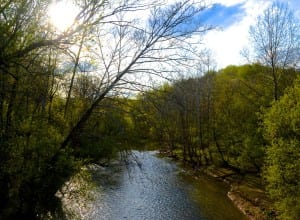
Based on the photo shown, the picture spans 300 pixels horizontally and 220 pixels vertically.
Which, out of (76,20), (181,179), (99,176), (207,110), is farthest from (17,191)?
(207,110)

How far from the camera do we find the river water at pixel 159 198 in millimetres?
19234

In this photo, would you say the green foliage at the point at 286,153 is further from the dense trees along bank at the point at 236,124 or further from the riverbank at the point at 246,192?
the riverbank at the point at 246,192

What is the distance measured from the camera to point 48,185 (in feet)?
47.6

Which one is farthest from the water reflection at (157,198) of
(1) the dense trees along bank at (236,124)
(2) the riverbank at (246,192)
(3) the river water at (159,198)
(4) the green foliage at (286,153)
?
(4) the green foliage at (286,153)

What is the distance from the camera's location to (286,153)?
17.5 metres

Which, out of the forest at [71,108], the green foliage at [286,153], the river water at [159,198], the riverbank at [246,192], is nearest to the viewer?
the forest at [71,108]

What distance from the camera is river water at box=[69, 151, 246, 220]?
19.2 meters

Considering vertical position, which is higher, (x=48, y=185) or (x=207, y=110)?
(x=207, y=110)

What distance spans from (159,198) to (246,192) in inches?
273

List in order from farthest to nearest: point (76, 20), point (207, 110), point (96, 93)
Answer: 1. point (207, 110)
2. point (96, 93)
3. point (76, 20)

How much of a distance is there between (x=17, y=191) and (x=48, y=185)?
1.33m

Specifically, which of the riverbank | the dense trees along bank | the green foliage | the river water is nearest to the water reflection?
the river water

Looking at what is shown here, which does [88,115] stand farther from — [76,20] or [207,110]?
[207,110]

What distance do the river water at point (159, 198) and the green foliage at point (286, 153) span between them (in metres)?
3.69
